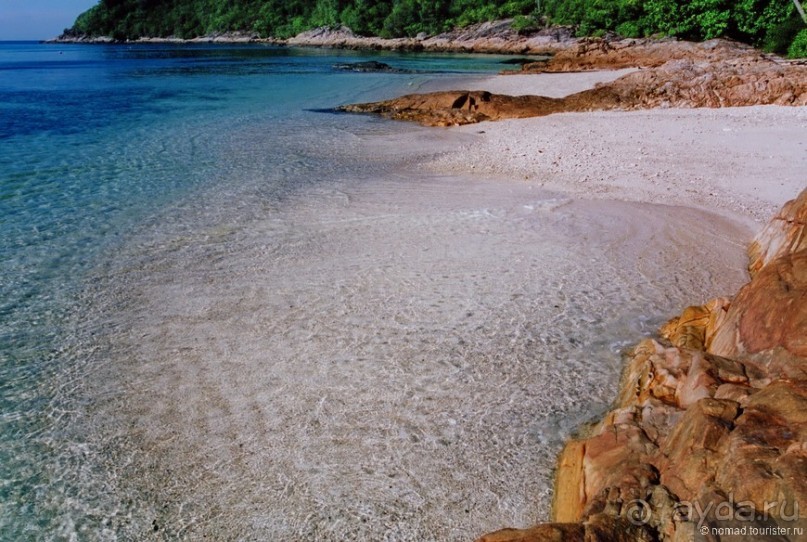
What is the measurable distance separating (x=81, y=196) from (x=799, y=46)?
29.6m

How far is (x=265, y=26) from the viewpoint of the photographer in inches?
3964

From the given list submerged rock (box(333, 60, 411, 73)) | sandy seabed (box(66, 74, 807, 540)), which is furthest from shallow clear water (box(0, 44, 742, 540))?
submerged rock (box(333, 60, 411, 73))

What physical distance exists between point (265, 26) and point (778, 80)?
100258 millimetres

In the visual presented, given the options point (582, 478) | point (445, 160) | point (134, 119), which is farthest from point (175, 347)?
point (134, 119)

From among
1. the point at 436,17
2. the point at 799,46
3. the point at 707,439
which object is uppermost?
the point at 436,17

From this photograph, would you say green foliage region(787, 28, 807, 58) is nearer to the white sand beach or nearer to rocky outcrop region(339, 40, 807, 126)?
rocky outcrop region(339, 40, 807, 126)

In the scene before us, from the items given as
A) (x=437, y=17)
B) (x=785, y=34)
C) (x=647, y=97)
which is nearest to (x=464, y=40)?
(x=437, y=17)

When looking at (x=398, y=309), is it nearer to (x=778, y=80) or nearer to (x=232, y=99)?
(x=778, y=80)

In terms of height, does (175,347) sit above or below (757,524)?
below

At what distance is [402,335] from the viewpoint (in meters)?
5.28

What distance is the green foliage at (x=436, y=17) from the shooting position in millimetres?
34844

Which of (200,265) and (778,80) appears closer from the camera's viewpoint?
(200,265)

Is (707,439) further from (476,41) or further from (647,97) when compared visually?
(476,41)

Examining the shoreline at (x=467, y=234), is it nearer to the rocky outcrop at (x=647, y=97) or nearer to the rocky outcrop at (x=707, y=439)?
the rocky outcrop at (x=707, y=439)
